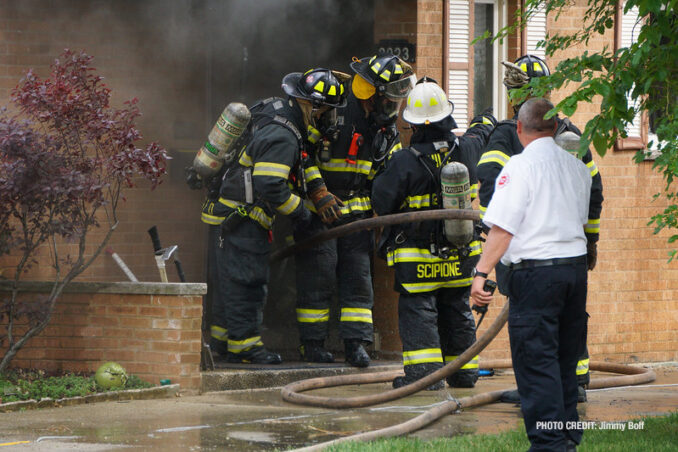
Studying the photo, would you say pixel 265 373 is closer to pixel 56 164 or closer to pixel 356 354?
pixel 356 354

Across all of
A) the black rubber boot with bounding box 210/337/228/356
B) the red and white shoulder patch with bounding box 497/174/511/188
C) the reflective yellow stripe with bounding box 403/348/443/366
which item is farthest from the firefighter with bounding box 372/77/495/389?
the red and white shoulder patch with bounding box 497/174/511/188

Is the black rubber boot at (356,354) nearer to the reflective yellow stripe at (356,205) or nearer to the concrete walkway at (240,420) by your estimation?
the concrete walkway at (240,420)

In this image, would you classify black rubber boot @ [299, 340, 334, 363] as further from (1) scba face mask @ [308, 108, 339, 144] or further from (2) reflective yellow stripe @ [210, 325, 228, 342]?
(1) scba face mask @ [308, 108, 339, 144]

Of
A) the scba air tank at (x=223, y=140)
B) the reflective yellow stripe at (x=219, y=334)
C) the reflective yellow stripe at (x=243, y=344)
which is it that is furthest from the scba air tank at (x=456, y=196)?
the reflective yellow stripe at (x=219, y=334)

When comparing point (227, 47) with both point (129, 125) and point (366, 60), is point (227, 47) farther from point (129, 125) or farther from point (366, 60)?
point (129, 125)

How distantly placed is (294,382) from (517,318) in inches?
130

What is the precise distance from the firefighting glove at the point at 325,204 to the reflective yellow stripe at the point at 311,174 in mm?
90

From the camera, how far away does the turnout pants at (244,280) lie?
866cm

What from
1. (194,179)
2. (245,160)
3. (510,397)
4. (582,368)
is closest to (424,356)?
(510,397)

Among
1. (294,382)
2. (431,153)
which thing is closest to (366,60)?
(431,153)

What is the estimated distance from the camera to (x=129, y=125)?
789cm

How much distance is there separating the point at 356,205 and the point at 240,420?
8.51ft

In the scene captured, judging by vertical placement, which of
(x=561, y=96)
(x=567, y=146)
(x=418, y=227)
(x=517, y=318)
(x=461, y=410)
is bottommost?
(x=461, y=410)

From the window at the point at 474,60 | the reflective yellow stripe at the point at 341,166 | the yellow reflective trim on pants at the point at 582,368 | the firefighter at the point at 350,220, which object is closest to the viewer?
the yellow reflective trim on pants at the point at 582,368
